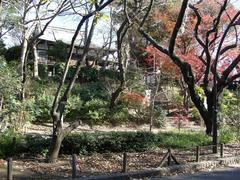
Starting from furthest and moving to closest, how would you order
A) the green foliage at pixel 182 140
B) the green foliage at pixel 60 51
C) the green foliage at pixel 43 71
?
the green foliage at pixel 60 51, the green foliage at pixel 43 71, the green foliage at pixel 182 140

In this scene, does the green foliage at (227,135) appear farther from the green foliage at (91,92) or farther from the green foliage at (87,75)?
the green foliage at (87,75)

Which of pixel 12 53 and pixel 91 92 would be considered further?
pixel 12 53

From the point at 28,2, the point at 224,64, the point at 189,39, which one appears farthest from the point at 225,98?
the point at 28,2

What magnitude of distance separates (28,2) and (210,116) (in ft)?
37.4

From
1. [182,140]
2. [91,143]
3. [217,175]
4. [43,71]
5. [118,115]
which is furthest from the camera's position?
[43,71]

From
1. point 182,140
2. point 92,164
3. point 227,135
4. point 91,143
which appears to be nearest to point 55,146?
point 92,164

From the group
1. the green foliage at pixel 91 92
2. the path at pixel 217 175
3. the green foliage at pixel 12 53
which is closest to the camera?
the path at pixel 217 175

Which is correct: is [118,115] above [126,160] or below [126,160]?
above

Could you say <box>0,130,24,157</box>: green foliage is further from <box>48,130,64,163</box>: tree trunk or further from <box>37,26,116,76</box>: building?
<box>37,26,116,76</box>: building

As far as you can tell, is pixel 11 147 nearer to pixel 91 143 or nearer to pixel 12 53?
pixel 91 143

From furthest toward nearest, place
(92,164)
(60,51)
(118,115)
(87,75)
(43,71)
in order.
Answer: (60,51) → (87,75) → (43,71) → (118,115) → (92,164)

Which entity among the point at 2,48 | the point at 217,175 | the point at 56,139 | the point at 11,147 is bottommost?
the point at 217,175

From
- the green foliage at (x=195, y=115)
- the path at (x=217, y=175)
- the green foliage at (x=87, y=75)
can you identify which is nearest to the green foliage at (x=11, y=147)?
the path at (x=217, y=175)

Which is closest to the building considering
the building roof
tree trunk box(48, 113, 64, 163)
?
the building roof
